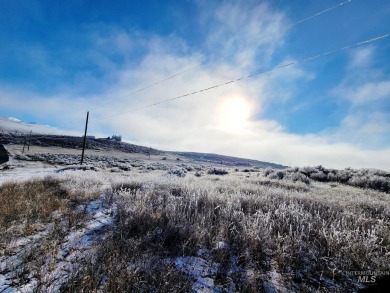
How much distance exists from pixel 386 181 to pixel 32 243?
21.2m

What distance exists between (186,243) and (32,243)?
269 centimetres

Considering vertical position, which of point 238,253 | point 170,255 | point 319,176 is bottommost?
point 170,255

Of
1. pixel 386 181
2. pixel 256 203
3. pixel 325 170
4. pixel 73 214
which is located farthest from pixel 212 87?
pixel 325 170

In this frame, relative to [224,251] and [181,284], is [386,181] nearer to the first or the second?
[224,251]

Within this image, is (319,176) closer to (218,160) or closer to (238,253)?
(238,253)

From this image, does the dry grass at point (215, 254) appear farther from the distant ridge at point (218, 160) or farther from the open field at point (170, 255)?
the distant ridge at point (218, 160)

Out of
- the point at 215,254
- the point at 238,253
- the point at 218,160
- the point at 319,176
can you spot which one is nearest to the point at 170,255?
the point at 215,254

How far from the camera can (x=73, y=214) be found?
550 cm

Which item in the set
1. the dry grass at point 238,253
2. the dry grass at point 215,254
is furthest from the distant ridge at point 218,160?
the dry grass at point 238,253

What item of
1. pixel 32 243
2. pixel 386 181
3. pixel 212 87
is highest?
pixel 212 87

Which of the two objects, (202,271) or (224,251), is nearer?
(202,271)

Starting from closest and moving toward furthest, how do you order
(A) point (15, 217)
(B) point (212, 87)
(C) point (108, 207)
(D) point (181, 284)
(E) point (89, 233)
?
(D) point (181, 284) < (E) point (89, 233) < (A) point (15, 217) < (C) point (108, 207) < (B) point (212, 87)

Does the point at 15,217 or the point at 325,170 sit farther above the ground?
the point at 325,170

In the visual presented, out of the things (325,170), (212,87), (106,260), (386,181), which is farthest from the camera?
(325,170)
